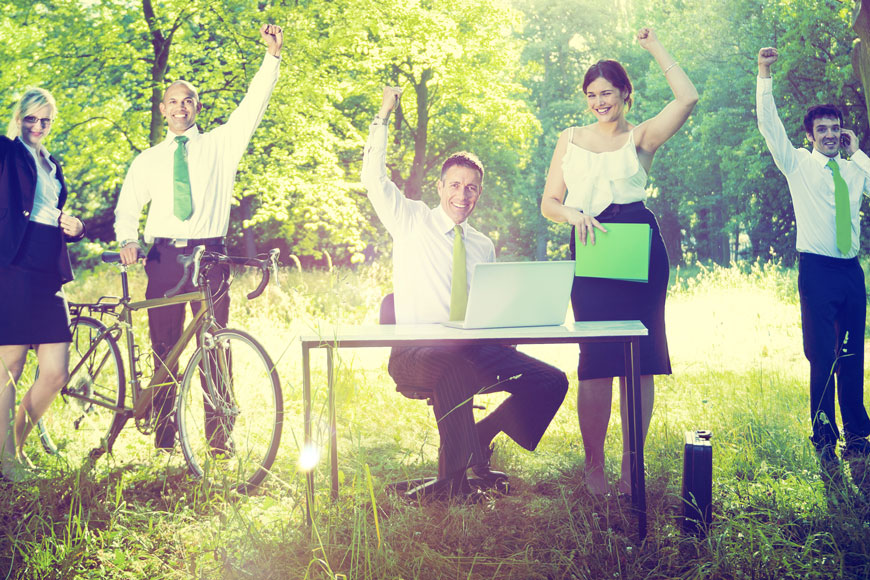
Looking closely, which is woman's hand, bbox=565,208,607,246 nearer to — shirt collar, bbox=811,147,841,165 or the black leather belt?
shirt collar, bbox=811,147,841,165

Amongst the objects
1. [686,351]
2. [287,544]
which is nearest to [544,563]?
[287,544]

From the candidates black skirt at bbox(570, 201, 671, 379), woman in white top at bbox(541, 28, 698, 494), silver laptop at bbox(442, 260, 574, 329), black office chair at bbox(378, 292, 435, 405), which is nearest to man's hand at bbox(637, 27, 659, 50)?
woman in white top at bbox(541, 28, 698, 494)

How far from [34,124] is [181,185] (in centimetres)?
81

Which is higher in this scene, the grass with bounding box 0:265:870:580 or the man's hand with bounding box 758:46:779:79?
the man's hand with bounding box 758:46:779:79

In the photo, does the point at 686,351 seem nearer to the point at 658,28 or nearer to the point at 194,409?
the point at 194,409

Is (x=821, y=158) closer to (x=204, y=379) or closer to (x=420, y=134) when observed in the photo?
(x=204, y=379)

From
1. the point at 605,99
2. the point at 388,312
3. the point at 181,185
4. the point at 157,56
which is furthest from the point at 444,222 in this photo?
the point at 157,56

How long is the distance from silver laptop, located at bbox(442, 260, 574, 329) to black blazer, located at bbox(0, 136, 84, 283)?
8.09ft

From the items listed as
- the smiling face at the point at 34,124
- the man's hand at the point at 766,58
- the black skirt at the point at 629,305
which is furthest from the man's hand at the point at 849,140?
the smiling face at the point at 34,124

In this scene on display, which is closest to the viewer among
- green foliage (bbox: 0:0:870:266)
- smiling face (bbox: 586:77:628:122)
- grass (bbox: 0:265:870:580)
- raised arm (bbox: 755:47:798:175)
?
grass (bbox: 0:265:870:580)

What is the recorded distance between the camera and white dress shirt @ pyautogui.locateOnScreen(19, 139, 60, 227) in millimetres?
4213

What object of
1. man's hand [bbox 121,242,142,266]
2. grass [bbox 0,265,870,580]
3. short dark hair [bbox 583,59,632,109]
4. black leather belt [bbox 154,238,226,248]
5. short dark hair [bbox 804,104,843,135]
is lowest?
grass [bbox 0,265,870,580]

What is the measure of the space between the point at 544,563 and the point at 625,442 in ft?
3.21

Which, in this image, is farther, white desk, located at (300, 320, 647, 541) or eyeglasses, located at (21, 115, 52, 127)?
eyeglasses, located at (21, 115, 52, 127)
